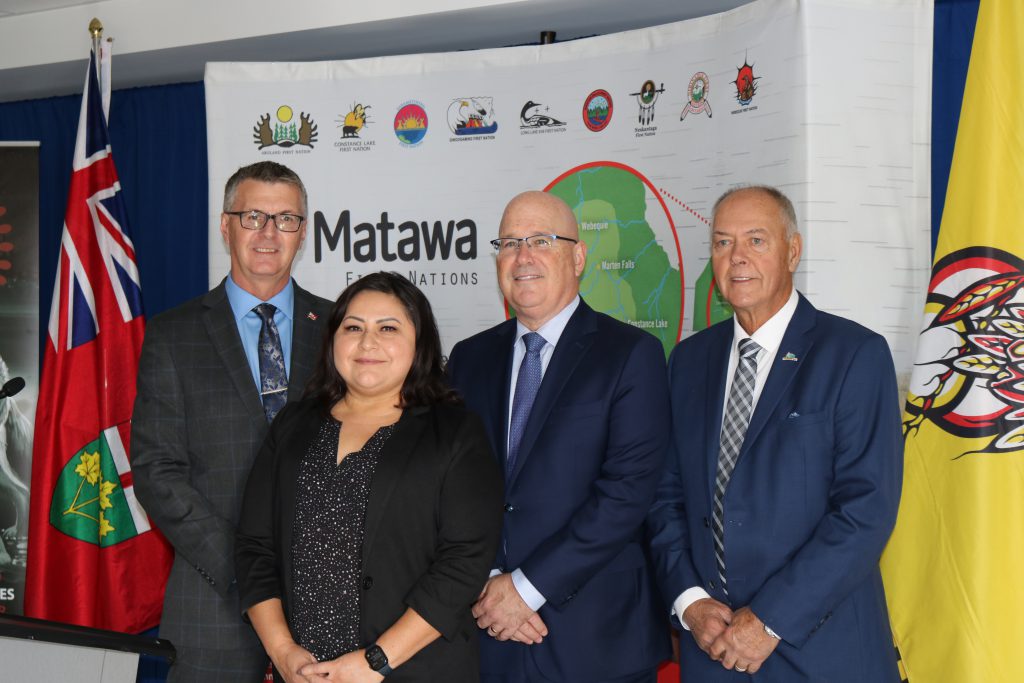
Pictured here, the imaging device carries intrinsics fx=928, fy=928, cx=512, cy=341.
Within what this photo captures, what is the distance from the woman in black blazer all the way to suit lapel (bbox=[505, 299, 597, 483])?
0.70ft

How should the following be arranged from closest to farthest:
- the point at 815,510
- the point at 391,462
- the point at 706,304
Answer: the point at 391,462, the point at 815,510, the point at 706,304

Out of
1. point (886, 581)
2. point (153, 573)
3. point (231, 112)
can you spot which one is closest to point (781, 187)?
point (886, 581)

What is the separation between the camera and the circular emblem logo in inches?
158

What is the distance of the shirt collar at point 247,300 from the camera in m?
2.66

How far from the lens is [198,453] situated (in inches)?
98.5

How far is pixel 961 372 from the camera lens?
2877 millimetres

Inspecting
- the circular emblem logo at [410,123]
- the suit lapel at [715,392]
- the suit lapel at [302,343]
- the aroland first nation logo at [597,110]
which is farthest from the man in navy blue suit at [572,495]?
the circular emblem logo at [410,123]

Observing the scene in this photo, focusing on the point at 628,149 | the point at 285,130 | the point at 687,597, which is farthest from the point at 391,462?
the point at 285,130

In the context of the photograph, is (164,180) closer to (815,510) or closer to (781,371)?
(781,371)

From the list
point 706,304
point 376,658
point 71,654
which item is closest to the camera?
point 71,654

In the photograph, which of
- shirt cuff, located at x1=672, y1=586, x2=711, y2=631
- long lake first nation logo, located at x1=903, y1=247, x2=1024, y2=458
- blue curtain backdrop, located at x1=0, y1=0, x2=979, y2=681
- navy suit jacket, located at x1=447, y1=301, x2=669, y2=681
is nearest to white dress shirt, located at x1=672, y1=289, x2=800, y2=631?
shirt cuff, located at x1=672, y1=586, x2=711, y2=631

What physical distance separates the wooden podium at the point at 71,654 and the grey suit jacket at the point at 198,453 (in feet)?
1.79

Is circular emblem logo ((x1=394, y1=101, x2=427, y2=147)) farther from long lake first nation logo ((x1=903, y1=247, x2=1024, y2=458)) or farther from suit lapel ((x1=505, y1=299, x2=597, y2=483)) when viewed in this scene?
long lake first nation logo ((x1=903, y1=247, x2=1024, y2=458))

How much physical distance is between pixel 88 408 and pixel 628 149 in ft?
8.99
